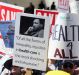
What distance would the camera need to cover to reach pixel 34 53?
1929 millimetres

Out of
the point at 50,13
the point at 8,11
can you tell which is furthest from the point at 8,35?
the point at 50,13

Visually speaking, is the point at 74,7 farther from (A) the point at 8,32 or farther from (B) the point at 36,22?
(A) the point at 8,32

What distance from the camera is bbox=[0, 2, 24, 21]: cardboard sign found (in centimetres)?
200

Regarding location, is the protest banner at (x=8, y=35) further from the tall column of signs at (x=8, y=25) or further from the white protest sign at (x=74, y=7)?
the white protest sign at (x=74, y=7)

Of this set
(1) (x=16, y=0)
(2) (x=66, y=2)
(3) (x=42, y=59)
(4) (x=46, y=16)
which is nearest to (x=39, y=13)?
(4) (x=46, y=16)

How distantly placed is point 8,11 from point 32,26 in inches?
9.6

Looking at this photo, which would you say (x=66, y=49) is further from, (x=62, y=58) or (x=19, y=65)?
(x=19, y=65)

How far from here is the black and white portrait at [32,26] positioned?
1.88 meters

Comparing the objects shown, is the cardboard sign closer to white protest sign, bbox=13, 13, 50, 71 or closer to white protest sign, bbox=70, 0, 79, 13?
white protest sign, bbox=13, 13, 50, 71

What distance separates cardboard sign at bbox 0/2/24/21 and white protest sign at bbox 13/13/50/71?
3.3 inches

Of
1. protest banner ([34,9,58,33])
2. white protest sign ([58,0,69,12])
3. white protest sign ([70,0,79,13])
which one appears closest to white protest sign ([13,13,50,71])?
protest banner ([34,9,58,33])

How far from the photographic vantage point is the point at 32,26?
1.90 m

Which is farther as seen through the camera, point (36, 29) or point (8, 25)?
point (8, 25)

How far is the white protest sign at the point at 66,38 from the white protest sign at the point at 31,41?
6 centimetres
